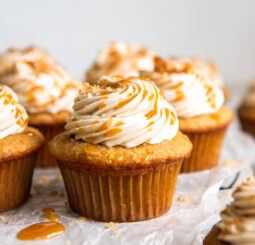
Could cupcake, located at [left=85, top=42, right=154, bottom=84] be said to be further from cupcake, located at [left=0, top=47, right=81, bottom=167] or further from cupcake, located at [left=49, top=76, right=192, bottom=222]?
cupcake, located at [left=49, top=76, right=192, bottom=222]

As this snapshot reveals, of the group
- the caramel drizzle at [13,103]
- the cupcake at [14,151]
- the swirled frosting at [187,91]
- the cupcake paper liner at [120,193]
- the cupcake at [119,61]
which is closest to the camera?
the cupcake paper liner at [120,193]

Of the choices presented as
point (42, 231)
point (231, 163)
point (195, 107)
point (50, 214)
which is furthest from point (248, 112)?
point (42, 231)

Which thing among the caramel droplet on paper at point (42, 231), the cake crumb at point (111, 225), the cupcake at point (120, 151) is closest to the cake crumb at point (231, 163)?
the cupcake at point (120, 151)

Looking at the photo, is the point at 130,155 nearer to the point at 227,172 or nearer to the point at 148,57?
the point at 227,172

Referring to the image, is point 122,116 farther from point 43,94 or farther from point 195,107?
point 43,94

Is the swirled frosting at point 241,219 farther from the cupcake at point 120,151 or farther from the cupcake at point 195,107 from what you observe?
the cupcake at point 195,107
